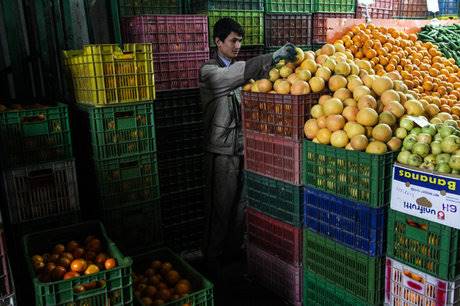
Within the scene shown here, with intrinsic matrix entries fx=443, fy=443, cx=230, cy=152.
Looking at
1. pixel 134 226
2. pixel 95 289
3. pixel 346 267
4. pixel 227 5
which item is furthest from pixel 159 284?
pixel 227 5

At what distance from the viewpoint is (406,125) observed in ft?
9.45

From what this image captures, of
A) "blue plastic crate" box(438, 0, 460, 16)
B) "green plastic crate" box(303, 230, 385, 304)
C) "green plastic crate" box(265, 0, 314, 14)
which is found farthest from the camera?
"blue plastic crate" box(438, 0, 460, 16)

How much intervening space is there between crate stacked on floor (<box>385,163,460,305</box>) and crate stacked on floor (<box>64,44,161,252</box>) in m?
2.20

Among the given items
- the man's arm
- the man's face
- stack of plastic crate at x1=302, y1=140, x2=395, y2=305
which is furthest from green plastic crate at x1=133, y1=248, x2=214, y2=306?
the man's face

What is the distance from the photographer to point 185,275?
3348 millimetres

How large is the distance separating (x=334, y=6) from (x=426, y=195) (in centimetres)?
455

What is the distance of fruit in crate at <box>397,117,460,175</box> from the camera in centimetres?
252

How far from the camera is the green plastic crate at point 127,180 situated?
382cm

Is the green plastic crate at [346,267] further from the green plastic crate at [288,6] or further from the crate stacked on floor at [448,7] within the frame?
the crate stacked on floor at [448,7]

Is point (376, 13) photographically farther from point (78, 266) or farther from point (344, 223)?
point (78, 266)

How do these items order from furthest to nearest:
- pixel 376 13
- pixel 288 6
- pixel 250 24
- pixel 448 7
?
1. pixel 448 7
2. pixel 376 13
3. pixel 288 6
4. pixel 250 24

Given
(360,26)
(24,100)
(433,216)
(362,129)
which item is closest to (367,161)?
A: (362,129)

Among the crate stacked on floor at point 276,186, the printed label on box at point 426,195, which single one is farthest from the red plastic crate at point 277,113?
the printed label on box at point 426,195

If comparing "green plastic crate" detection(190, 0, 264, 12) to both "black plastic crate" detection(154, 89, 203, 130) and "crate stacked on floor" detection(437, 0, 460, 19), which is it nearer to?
"black plastic crate" detection(154, 89, 203, 130)
